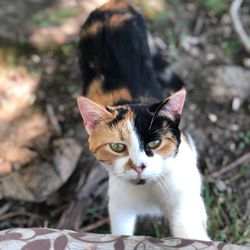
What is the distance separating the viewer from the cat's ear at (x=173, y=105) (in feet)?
5.14

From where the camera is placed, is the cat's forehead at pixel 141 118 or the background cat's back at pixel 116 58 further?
the background cat's back at pixel 116 58

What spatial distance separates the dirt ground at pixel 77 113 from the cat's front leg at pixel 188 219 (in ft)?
1.16

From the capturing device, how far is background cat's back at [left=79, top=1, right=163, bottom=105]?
214cm

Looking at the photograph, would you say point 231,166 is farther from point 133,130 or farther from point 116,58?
point 133,130

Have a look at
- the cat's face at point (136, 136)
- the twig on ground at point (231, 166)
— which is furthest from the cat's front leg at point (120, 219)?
the twig on ground at point (231, 166)

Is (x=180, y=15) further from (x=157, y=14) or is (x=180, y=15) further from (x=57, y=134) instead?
(x=57, y=134)

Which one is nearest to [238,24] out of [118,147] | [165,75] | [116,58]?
[165,75]

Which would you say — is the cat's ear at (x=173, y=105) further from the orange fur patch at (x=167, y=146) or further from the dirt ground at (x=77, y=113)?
the dirt ground at (x=77, y=113)

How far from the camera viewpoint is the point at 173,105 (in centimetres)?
159

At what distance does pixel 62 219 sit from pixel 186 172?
757mm

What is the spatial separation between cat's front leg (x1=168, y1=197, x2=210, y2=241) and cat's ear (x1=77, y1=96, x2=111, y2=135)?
1.38ft

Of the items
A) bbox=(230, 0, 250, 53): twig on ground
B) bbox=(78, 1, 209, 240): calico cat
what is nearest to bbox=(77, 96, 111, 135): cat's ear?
bbox=(78, 1, 209, 240): calico cat

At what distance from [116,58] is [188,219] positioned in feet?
2.60

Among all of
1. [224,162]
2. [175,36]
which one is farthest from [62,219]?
[175,36]
